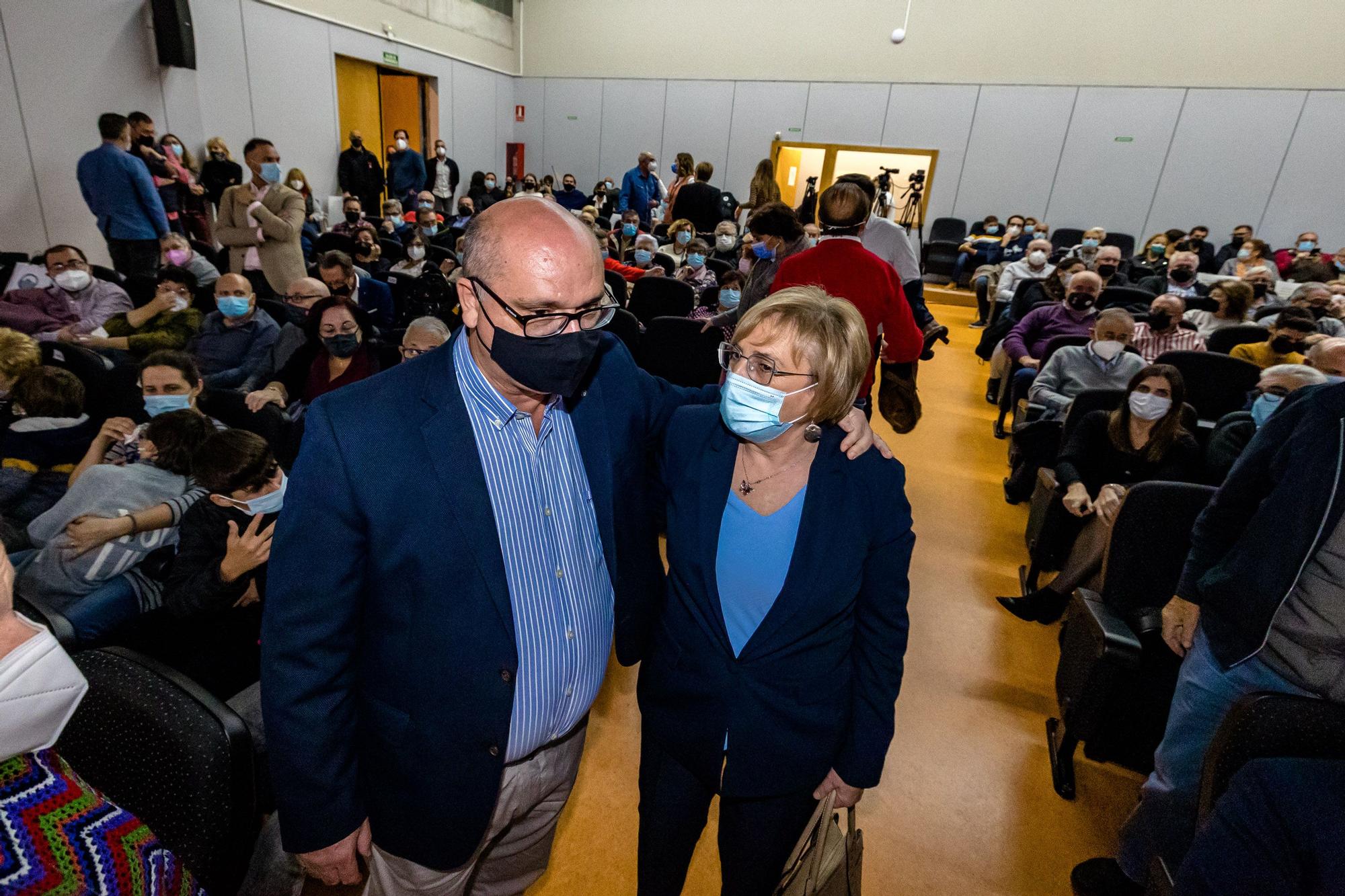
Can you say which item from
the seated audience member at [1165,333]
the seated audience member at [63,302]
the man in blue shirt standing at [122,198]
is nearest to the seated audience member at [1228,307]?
the seated audience member at [1165,333]

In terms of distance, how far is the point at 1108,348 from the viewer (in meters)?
3.90

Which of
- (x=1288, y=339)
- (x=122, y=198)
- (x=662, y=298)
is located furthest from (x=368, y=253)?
(x=1288, y=339)

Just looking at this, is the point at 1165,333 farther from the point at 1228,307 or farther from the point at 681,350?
the point at 681,350

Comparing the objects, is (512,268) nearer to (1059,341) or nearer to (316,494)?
(316,494)

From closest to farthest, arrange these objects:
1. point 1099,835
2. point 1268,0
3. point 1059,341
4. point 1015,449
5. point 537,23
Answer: point 1099,835 < point 1015,449 < point 1059,341 < point 1268,0 < point 537,23

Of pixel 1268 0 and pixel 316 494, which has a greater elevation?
pixel 1268 0

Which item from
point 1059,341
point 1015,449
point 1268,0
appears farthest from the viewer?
point 1268,0

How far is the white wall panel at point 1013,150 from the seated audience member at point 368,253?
10610 millimetres

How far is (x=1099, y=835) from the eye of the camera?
2076 millimetres

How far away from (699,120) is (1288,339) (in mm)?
11749

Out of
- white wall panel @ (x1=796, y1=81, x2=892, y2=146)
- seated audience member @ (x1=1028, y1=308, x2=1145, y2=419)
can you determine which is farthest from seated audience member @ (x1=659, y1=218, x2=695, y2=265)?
white wall panel @ (x1=796, y1=81, x2=892, y2=146)

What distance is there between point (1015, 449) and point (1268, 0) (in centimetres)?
1133

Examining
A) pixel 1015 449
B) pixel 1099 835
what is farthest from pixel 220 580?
pixel 1015 449

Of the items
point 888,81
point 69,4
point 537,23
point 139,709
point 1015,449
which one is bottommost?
point 1015,449
